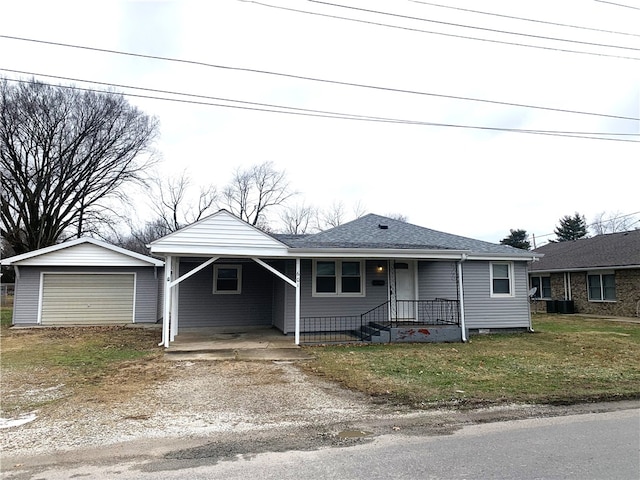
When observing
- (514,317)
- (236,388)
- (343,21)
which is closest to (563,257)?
(514,317)

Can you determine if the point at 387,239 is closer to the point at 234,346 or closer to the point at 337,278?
the point at 337,278

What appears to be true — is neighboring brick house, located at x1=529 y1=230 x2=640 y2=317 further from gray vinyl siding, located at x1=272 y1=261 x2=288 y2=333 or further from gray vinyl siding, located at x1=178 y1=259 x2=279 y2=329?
gray vinyl siding, located at x1=178 y1=259 x2=279 y2=329

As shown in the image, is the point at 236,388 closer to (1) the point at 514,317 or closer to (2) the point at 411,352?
(2) the point at 411,352

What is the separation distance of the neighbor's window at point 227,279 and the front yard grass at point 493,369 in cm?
513

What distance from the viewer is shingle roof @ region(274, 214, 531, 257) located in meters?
12.3

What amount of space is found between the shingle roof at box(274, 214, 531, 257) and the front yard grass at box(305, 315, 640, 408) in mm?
2852

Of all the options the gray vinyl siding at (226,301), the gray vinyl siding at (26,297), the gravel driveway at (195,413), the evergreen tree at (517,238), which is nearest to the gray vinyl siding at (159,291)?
the gray vinyl siding at (226,301)

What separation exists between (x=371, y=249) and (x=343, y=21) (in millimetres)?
5724

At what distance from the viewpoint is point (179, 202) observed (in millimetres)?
40281

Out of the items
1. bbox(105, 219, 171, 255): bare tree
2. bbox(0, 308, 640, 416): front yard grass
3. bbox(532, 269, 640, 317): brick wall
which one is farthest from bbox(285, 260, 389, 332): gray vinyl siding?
bbox(105, 219, 171, 255): bare tree

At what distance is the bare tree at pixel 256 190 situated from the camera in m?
41.2

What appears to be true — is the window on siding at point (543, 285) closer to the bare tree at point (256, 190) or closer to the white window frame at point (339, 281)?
the white window frame at point (339, 281)

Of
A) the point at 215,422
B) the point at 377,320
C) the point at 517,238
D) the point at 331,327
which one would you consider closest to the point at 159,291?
the point at 331,327

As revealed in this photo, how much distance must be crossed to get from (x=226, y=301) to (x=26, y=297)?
28.4 ft
